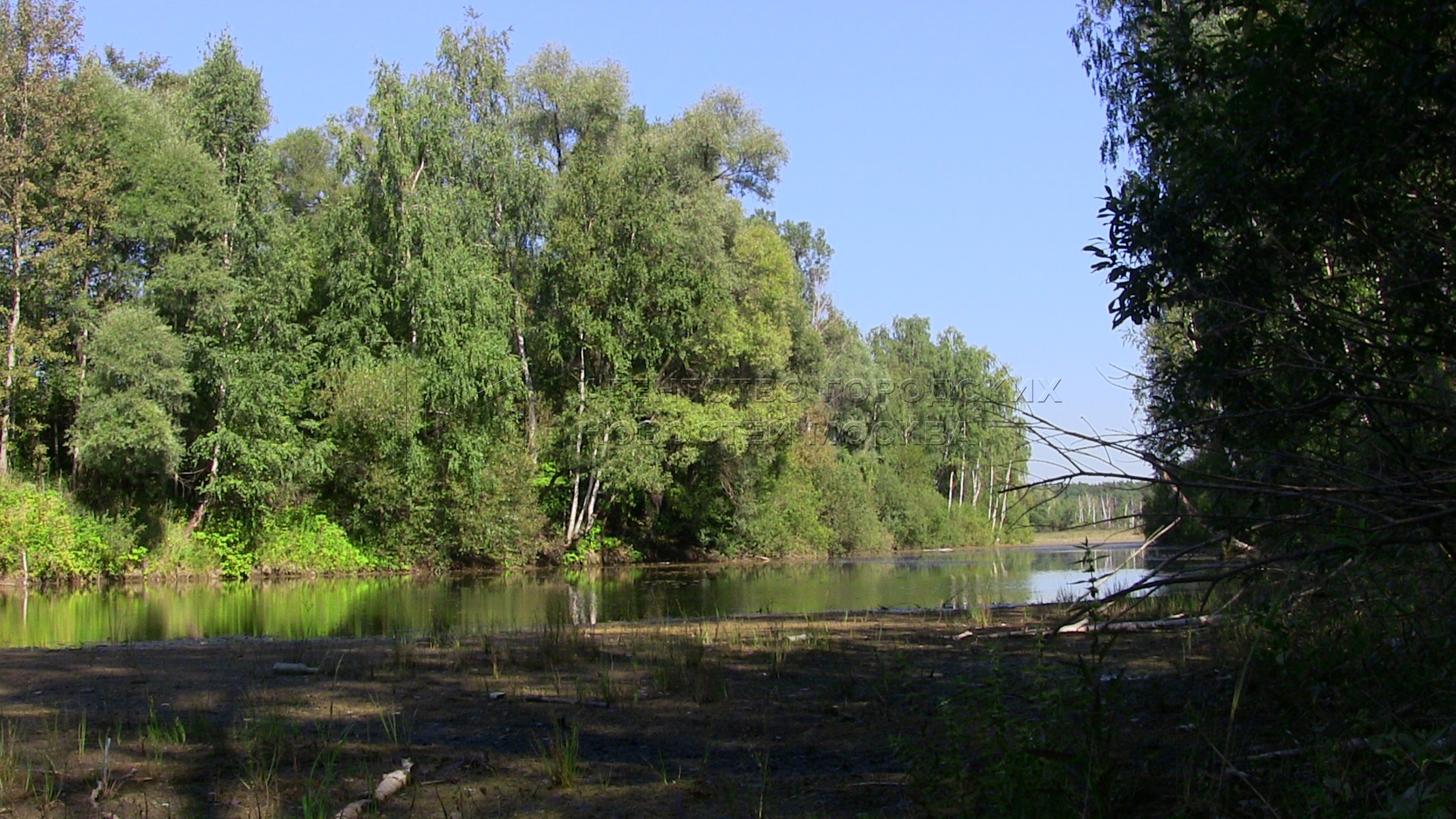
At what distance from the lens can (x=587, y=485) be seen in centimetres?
4306

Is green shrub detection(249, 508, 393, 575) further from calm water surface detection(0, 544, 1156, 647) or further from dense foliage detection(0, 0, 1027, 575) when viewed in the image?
calm water surface detection(0, 544, 1156, 647)

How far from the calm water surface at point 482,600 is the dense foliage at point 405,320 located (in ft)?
12.9

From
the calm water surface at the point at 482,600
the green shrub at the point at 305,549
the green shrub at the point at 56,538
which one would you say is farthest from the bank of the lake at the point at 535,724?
the green shrub at the point at 305,549

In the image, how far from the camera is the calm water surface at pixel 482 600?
56.5ft

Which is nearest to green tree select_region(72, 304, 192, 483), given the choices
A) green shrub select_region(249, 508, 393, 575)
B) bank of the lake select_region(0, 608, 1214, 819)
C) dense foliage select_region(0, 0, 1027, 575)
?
dense foliage select_region(0, 0, 1027, 575)

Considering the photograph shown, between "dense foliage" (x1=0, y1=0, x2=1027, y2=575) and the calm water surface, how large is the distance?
12.9 ft

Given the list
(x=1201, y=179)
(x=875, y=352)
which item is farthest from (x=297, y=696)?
(x=875, y=352)

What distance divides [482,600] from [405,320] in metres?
17.3

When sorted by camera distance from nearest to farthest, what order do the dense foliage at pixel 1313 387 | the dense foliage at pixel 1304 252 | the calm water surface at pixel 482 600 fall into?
the dense foliage at pixel 1313 387 → the dense foliage at pixel 1304 252 → the calm water surface at pixel 482 600

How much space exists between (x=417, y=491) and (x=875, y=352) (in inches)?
2178

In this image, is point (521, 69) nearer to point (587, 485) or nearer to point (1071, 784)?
point (587, 485)

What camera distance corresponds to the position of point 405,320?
38.6m

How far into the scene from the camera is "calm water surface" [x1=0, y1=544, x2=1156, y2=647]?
17219mm

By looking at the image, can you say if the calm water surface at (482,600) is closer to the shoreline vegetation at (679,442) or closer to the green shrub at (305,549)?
the green shrub at (305,549)
